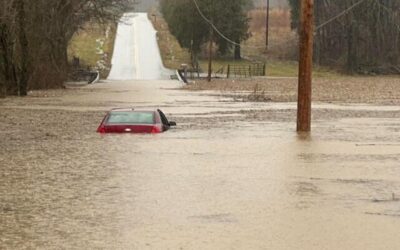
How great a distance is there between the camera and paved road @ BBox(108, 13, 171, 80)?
277 ft

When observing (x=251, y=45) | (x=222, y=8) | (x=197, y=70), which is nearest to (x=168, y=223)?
(x=197, y=70)

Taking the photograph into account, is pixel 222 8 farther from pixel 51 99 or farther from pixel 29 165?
pixel 29 165

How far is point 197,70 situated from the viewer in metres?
84.8

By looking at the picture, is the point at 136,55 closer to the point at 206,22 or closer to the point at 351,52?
the point at 206,22

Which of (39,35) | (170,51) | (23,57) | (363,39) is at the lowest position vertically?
(170,51)

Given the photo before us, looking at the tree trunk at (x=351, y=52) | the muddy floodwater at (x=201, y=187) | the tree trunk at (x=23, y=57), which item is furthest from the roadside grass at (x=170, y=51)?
the muddy floodwater at (x=201, y=187)

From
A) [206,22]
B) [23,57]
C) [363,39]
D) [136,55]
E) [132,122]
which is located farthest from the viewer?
[136,55]

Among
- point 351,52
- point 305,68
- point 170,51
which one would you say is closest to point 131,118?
point 305,68

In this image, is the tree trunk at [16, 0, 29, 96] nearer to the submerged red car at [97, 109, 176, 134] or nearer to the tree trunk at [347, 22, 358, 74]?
the submerged red car at [97, 109, 176, 134]

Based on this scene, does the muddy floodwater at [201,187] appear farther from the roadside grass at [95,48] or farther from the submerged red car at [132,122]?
the roadside grass at [95,48]

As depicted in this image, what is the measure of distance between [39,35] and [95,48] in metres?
61.2

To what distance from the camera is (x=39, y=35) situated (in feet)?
170

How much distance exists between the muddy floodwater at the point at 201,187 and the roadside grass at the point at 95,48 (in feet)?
200

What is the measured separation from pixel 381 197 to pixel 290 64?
92.7 m
